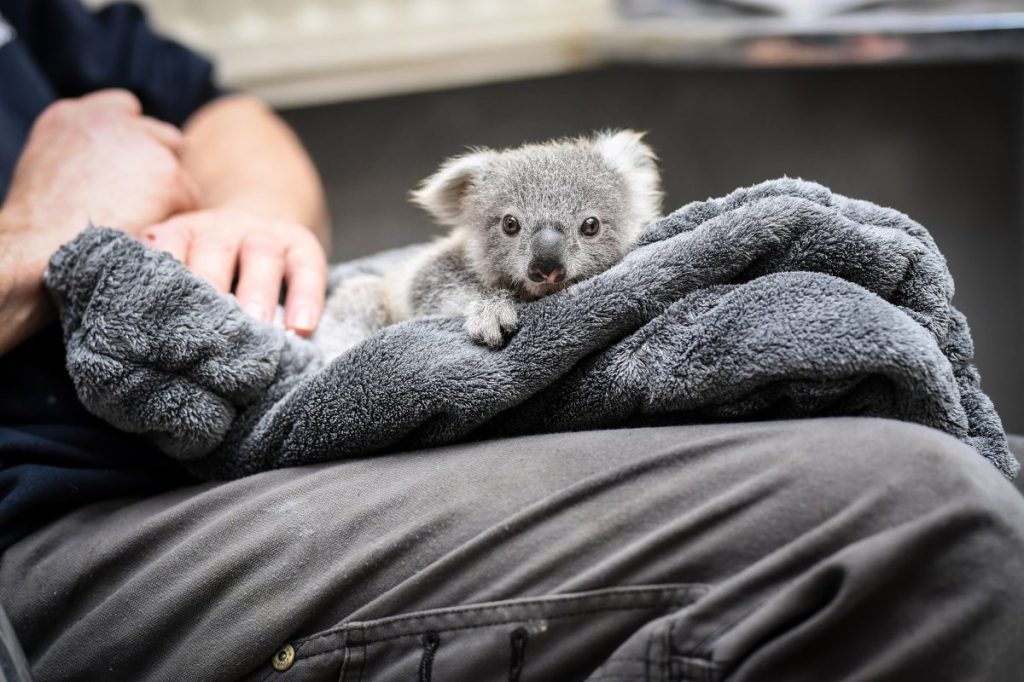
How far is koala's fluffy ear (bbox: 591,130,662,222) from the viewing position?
3.43ft

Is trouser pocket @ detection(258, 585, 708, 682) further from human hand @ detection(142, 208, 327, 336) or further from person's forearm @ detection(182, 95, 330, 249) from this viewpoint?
person's forearm @ detection(182, 95, 330, 249)

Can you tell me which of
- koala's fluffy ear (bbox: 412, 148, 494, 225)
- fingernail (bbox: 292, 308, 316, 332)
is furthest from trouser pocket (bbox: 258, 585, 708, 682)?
koala's fluffy ear (bbox: 412, 148, 494, 225)

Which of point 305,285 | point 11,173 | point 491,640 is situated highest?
point 11,173

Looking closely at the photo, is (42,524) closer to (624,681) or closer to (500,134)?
(624,681)

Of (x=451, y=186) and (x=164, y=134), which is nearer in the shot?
(x=451, y=186)

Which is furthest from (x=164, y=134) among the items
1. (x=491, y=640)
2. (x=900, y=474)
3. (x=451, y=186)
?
(x=900, y=474)

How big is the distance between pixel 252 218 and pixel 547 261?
0.50 metres

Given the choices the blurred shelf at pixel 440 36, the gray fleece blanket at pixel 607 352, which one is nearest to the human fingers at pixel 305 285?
the gray fleece blanket at pixel 607 352

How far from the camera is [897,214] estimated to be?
2.80ft

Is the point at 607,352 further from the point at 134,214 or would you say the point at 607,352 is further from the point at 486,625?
the point at 134,214

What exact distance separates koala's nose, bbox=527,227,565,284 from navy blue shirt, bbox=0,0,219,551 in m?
0.46

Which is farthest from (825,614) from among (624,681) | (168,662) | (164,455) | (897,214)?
(164,455)

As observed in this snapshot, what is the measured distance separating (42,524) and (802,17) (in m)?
1.71

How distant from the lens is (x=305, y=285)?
1138 millimetres
